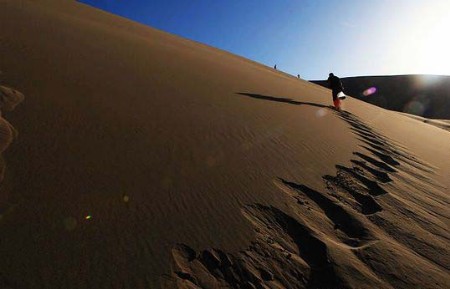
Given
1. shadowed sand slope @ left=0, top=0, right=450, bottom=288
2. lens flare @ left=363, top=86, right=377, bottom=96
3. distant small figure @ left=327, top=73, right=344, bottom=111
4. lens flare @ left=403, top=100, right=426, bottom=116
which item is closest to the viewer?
shadowed sand slope @ left=0, top=0, right=450, bottom=288

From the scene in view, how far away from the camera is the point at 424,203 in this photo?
397cm

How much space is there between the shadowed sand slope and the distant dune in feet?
107

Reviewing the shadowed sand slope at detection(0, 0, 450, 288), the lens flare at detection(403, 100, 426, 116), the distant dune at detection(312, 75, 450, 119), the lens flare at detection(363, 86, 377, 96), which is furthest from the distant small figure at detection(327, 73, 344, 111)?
the lens flare at detection(363, 86, 377, 96)

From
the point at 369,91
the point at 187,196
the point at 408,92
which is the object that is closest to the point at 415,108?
the point at 408,92

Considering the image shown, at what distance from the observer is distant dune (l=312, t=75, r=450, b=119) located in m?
34.9

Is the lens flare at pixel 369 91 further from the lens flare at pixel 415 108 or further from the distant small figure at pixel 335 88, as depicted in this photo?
the distant small figure at pixel 335 88

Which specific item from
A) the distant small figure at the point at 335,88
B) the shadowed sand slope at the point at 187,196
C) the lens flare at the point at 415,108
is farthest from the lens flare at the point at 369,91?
the shadowed sand slope at the point at 187,196

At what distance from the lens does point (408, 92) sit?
1569 inches

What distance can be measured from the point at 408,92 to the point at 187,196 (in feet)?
137

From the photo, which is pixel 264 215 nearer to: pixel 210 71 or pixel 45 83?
pixel 45 83

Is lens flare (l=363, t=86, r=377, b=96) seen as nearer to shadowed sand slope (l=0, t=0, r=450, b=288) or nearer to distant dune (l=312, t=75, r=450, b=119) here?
distant dune (l=312, t=75, r=450, b=119)

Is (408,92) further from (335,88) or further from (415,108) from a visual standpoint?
(335,88)

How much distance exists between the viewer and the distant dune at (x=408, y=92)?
34.9 meters

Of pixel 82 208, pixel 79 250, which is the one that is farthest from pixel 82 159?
pixel 79 250
